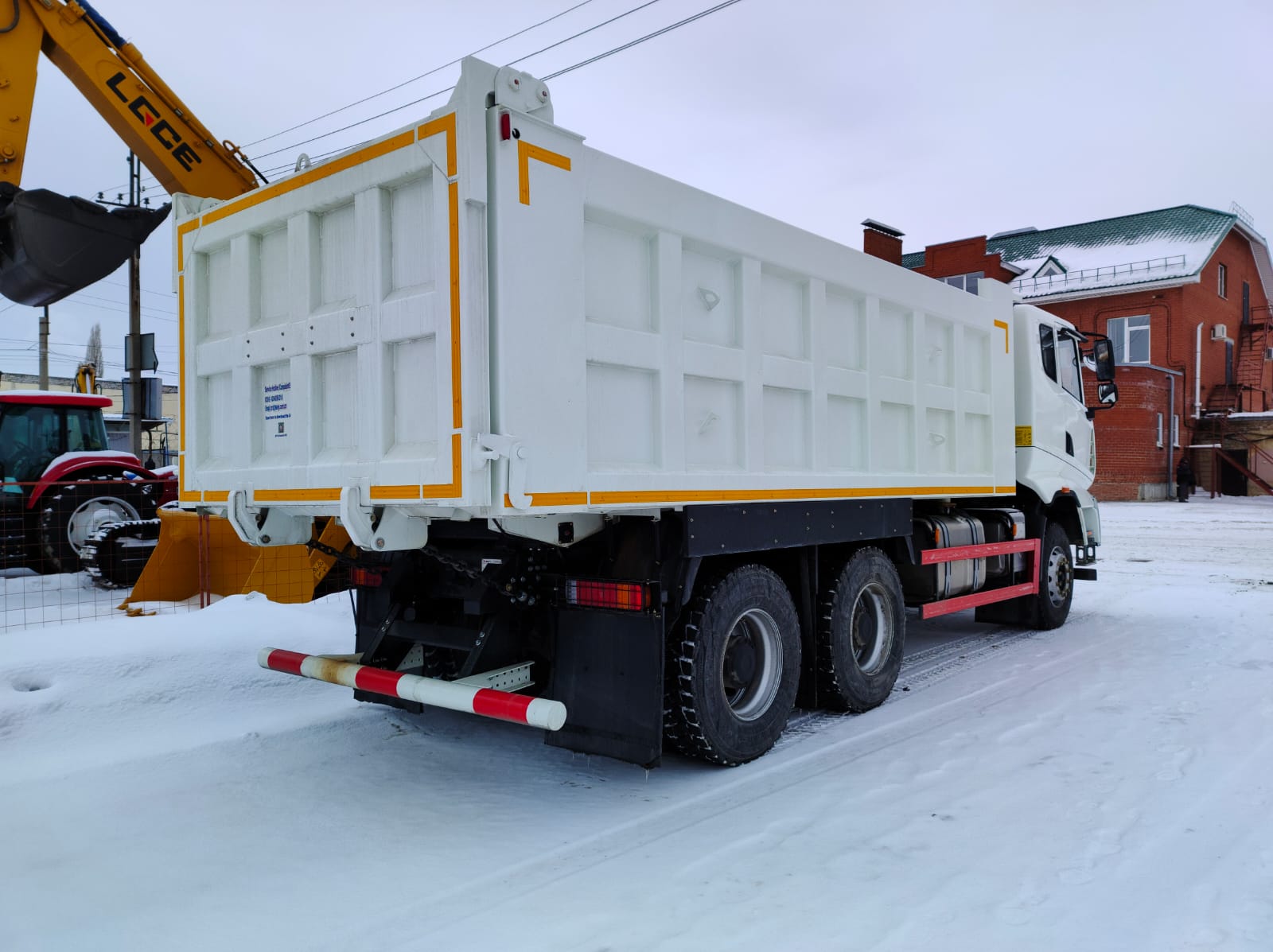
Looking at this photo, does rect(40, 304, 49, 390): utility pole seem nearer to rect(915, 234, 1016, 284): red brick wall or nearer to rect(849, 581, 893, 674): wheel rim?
rect(915, 234, 1016, 284): red brick wall

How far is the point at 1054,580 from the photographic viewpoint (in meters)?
8.97

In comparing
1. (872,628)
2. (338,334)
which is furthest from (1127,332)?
(338,334)

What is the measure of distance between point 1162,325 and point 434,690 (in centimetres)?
3509

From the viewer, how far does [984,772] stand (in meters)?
4.65

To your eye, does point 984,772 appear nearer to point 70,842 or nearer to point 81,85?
point 70,842

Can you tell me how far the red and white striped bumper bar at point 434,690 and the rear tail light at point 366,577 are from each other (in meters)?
0.48

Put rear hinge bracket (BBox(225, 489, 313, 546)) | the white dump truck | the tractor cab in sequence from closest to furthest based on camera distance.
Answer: the white dump truck
rear hinge bracket (BBox(225, 489, 313, 546))
the tractor cab

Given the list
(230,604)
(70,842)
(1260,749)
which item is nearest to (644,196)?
(70,842)

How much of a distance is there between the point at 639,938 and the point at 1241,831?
2618 millimetres

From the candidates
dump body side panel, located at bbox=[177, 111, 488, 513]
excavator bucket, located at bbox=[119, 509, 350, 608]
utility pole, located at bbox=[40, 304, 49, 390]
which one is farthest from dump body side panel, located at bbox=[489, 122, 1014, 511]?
utility pole, located at bbox=[40, 304, 49, 390]

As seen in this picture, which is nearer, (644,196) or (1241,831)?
(1241,831)

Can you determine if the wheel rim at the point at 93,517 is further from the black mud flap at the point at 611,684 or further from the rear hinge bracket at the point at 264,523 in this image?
the black mud flap at the point at 611,684

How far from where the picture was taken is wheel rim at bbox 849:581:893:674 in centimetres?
612

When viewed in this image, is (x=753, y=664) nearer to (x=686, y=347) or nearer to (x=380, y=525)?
(x=686, y=347)
